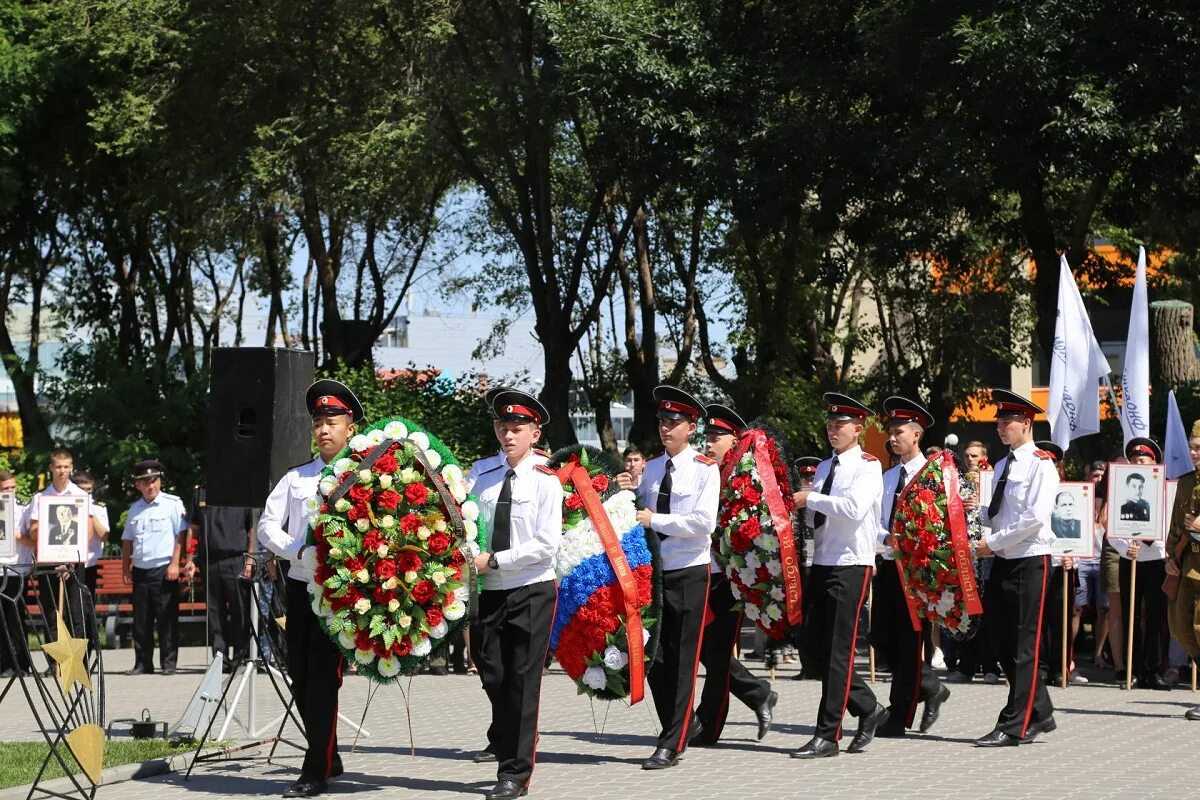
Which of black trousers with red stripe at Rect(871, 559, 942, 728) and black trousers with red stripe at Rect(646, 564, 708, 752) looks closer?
black trousers with red stripe at Rect(646, 564, 708, 752)

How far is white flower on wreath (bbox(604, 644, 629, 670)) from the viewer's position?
399 inches

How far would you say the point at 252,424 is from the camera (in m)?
11.2

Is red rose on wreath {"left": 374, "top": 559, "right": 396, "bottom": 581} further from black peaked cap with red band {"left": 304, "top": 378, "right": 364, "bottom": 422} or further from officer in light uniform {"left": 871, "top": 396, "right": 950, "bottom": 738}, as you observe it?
officer in light uniform {"left": 871, "top": 396, "right": 950, "bottom": 738}

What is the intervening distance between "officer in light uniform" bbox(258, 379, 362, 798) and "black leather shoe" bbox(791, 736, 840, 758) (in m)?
2.80

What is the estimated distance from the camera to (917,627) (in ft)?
37.5

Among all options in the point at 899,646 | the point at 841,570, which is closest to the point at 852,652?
the point at 841,570

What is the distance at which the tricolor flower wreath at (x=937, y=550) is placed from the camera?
11.3 meters

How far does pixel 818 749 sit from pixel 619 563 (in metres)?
1.72

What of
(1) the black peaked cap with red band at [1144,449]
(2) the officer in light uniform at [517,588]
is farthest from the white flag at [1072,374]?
(2) the officer in light uniform at [517,588]

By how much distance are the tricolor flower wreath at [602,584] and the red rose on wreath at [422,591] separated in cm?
114

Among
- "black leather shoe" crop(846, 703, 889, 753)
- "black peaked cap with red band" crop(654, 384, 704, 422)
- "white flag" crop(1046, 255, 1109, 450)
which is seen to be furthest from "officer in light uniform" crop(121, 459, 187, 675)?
"black leather shoe" crop(846, 703, 889, 753)

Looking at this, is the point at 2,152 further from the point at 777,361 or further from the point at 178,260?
the point at 777,361

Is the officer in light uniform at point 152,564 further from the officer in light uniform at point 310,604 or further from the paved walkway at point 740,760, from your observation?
the officer in light uniform at point 310,604

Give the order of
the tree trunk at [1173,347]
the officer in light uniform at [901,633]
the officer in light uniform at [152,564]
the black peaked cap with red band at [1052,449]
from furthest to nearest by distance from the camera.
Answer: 1. the tree trunk at [1173,347]
2. the officer in light uniform at [152,564]
3. the black peaked cap with red band at [1052,449]
4. the officer in light uniform at [901,633]
